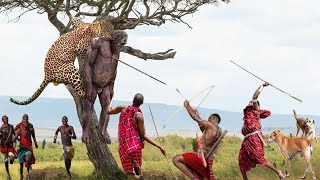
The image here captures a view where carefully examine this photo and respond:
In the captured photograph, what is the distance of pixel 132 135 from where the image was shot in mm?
15109

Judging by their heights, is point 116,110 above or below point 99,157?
above

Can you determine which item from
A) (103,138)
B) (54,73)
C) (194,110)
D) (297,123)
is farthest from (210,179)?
(297,123)

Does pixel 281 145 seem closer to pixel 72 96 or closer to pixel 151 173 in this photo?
pixel 151 173

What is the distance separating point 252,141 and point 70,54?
14.2 ft

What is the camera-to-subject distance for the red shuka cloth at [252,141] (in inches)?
701

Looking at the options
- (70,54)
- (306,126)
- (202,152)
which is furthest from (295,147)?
(202,152)

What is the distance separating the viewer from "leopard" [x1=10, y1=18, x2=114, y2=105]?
16.8 m

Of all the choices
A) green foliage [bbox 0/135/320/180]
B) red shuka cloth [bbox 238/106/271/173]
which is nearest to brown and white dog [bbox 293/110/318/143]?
green foliage [bbox 0/135/320/180]

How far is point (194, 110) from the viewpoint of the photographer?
14695 mm

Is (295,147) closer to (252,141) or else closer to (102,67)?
(252,141)

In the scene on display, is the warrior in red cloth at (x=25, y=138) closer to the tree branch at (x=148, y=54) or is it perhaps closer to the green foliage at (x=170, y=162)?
the green foliage at (x=170, y=162)

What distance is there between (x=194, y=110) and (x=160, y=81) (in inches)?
39.0

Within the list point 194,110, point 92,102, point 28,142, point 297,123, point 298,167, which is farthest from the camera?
point 298,167

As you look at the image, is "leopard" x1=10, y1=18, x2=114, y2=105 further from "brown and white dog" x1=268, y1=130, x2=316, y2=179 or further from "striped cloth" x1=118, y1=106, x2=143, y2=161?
"brown and white dog" x1=268, y1=130, x2=316, y2=179
